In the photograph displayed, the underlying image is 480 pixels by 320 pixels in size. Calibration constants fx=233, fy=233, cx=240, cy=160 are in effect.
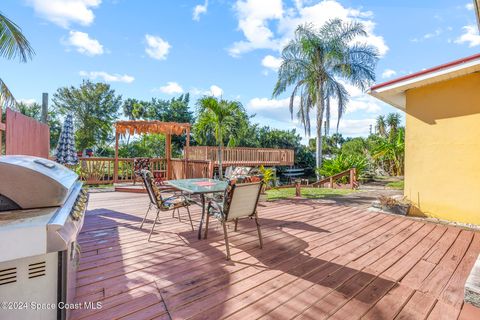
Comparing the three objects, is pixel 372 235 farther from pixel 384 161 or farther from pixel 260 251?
pixel 384 161

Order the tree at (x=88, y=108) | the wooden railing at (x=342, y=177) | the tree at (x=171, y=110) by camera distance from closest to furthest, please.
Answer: the wooden railing at (x=342, y=177)
the tree at (x=88, y=108)
the tree at (x=171, y=110)

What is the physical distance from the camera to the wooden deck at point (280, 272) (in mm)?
1730

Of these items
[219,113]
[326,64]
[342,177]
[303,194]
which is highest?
[326,64]

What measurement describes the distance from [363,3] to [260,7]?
9.91ft

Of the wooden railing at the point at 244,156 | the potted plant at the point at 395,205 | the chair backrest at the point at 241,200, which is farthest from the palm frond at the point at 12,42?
the potted plant at the point at 395,205

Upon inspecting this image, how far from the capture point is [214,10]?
7.94 metres

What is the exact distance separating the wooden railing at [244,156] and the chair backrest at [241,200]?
23.4 ft

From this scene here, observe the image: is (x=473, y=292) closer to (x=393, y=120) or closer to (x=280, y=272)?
(x=280, y=272)

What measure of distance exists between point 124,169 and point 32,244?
334 inches

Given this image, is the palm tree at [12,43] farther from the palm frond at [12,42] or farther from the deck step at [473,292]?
the deck step at [473,292]

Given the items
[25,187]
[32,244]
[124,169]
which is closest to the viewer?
[32,244]

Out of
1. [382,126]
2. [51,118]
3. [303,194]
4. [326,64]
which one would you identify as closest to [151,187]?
[303,194]

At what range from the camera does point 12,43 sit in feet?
14.5

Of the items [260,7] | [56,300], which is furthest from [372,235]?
[260,7]
